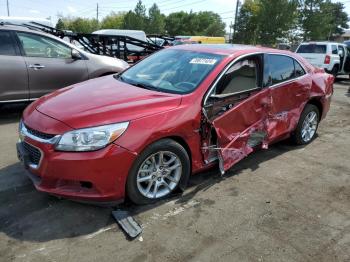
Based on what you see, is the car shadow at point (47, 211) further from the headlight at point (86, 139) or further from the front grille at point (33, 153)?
the headlight at point (86, 139)

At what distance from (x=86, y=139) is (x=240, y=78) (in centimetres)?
202

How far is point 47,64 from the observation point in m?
6.68

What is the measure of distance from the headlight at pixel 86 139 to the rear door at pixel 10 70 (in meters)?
3.65

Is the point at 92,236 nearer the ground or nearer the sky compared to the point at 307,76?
nearer the ground

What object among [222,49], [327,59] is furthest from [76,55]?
[327,59]

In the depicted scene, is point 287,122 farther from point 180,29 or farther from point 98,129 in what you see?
point 180,29

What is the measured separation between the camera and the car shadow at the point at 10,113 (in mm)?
6637

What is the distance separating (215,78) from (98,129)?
1.46 meters

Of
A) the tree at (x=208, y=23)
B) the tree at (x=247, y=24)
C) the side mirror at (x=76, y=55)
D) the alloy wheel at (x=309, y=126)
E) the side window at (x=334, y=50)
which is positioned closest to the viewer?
the alloy wheel at (x=309, y=126)

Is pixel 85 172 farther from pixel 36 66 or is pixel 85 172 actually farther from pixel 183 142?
pixel 36 66

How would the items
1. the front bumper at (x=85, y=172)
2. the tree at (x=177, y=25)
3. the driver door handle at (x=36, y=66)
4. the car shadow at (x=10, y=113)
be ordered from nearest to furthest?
the front bumper at (x=85, y=172), the driver door handle at (x=36, y=66), the car shadow at (x=10, y=113), the tree at (x=177, y=25)

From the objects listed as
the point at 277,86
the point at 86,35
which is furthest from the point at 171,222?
the point at 86,35

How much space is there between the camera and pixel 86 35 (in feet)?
32.3

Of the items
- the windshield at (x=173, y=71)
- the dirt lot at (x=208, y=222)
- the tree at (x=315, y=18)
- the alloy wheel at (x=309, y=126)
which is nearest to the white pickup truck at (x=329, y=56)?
the alloy wheel at (x=309, y=126)
